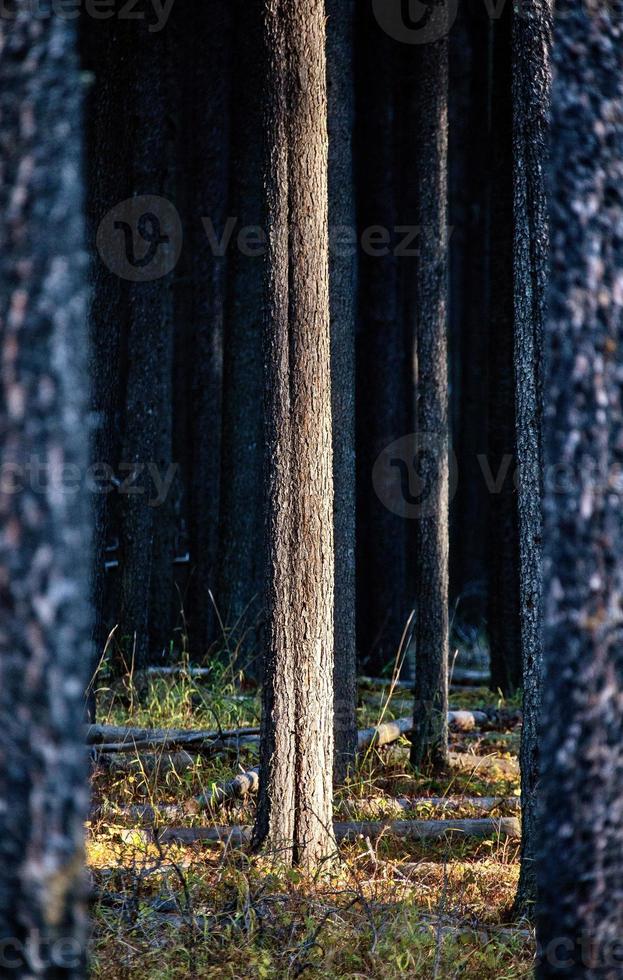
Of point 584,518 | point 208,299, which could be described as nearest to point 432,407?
point 208,299

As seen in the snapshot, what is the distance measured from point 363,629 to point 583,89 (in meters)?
9.25

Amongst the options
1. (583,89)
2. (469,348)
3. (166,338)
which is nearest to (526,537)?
(583,89)

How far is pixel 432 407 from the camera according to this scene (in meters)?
7.54

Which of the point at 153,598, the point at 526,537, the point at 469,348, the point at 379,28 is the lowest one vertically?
the point at 153,598

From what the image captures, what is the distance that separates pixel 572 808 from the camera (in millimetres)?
2881

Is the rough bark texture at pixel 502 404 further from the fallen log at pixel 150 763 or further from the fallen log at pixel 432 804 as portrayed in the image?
the fallen log at pixel 150 763

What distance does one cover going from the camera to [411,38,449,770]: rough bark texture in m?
7.37

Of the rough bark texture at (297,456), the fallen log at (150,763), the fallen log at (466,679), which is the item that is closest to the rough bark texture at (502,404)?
the fallen log at (466,679)

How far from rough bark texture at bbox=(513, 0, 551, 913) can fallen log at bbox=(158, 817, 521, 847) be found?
0.98m

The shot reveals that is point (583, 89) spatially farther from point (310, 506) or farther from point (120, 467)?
point (120, 467)

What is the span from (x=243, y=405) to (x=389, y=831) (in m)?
4.96

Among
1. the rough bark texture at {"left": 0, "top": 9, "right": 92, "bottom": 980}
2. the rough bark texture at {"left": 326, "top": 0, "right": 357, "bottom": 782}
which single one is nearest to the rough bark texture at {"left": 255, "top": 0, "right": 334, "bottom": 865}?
the rough bark texture at {"left": 326, "top": 0, "right": 357, "bottom": 782}

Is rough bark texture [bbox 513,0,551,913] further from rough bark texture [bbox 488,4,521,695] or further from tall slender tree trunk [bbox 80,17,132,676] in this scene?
rough bark texture [bbox 488,4,521,695]

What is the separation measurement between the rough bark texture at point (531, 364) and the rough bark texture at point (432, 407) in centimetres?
245
